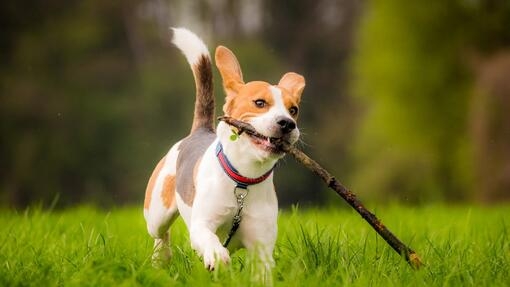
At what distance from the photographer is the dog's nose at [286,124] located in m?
4.08

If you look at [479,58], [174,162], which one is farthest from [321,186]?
[174,162]

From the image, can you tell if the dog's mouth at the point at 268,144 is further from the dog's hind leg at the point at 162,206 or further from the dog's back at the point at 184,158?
the dog's hind leg at the point at 162,206

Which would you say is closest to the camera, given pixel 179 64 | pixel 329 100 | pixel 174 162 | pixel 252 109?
pixel 252 109

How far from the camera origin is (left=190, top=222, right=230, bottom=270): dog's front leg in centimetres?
404

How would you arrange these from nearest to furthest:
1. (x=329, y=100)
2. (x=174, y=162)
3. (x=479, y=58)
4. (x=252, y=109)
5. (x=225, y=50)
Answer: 1. (x=252, y=109)
2. (x=225, y=50)
3. (x=174, y=162)
4. (x=479, y=58)
5. (x=329, y=100)

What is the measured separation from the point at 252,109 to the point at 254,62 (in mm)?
20998

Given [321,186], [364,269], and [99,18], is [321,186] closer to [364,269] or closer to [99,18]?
[99,18]

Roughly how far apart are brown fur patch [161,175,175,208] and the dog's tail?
511 mm

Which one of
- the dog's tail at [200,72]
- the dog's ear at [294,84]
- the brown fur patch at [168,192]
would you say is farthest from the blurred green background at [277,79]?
the dog's ear at [294,84]

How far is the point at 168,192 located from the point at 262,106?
3.55 feet

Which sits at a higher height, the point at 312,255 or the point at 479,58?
the point at 479,58

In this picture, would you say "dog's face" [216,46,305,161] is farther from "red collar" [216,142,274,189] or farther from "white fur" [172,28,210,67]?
"white fur" [172,28,210,67]

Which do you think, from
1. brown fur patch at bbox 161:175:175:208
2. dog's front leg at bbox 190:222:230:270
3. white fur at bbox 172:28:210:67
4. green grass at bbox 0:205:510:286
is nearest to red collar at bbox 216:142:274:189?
dog's front leg at bbox 190:222:230:270

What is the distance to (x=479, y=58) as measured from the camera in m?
17.5
